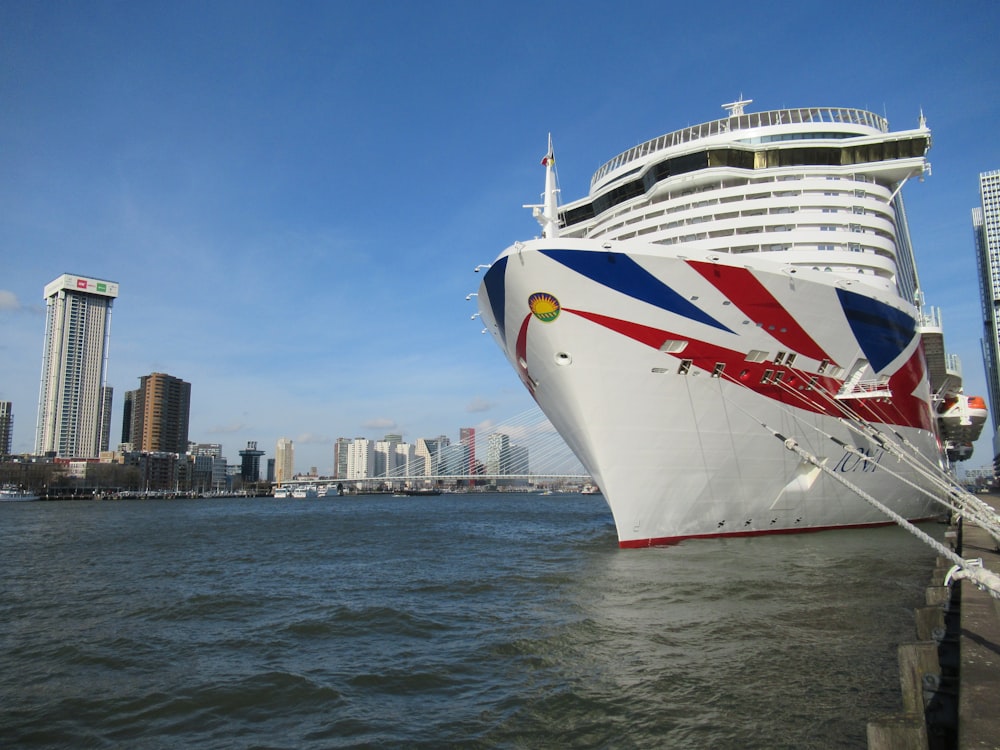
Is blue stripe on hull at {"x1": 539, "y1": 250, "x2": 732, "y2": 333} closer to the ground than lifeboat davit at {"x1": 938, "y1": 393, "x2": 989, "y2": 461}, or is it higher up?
higher up

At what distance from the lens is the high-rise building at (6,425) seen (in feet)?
431

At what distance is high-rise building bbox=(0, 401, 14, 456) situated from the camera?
431 ft

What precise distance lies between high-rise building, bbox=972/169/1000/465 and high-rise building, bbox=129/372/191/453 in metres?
159

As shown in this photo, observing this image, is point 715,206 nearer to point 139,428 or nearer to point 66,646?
point 66,646

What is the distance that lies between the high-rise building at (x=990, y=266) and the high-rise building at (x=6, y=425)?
7408 inches

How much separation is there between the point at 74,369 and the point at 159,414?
60.2 feet

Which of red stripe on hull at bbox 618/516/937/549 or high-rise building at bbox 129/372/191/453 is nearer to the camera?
red stripe on hull at bbox 618/516/937/549

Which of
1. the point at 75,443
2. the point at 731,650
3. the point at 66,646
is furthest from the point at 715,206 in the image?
the point at 75,443

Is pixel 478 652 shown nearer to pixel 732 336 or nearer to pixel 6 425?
pixel 732 336

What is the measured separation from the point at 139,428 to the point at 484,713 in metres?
154

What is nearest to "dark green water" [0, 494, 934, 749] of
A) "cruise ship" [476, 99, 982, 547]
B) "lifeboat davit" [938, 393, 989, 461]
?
"cruise ship" [476, 99, 982, 547]

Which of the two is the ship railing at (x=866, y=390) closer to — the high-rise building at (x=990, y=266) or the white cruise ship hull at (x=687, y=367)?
the white cruise ship hull at (x=687, y=367)

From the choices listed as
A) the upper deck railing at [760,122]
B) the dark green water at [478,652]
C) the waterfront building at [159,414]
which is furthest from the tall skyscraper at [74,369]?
the upper deck railing at [760,122]

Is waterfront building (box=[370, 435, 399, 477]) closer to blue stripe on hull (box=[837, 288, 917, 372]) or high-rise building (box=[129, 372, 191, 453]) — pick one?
high-rise building (box=[129, 372, 191, 453])
